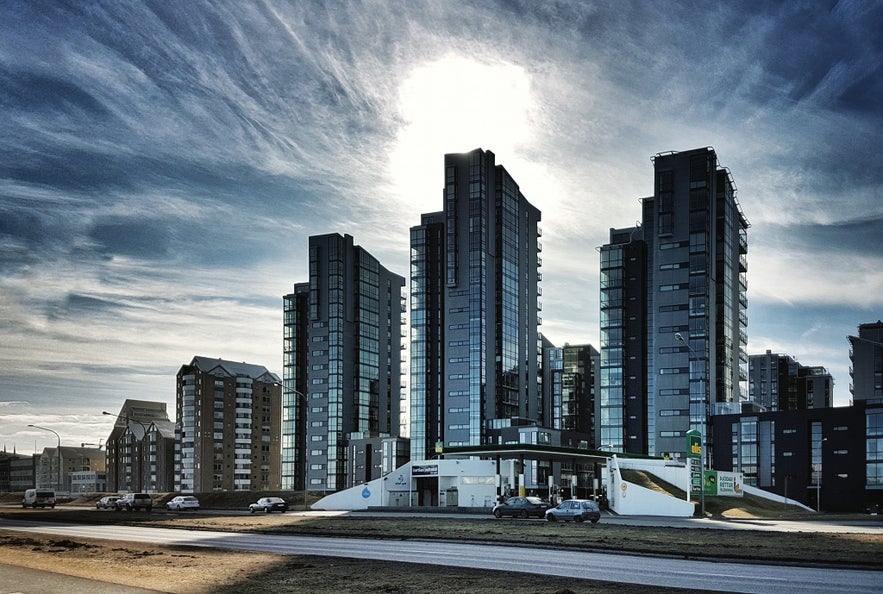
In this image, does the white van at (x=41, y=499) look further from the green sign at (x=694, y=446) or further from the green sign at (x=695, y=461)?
the green sign at (x=694, y=446)

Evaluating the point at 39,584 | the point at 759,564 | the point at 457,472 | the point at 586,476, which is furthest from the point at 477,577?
the point at 586,476

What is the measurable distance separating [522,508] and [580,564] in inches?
1481

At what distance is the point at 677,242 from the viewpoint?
151125mm

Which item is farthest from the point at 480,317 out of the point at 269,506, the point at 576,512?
Answer: the point at 576,512

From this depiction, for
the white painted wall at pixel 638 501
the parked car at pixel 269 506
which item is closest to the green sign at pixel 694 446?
the white painted wall at pixel 638 501

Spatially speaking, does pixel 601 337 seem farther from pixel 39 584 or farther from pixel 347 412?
pixel 39 584

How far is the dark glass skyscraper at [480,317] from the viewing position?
537 ft

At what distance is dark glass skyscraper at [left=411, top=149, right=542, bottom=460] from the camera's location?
537 ft

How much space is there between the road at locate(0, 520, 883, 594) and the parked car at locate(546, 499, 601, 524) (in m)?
19.1

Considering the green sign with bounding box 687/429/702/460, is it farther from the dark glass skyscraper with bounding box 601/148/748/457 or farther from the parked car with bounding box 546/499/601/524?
the dark glass skyscraper with bounding box 601/148/748/457

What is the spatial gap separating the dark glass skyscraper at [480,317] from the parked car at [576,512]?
327 ft

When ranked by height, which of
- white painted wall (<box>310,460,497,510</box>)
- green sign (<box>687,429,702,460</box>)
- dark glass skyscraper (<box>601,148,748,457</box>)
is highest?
dark glass skyscraper (<box>601,148,748,457</box>)

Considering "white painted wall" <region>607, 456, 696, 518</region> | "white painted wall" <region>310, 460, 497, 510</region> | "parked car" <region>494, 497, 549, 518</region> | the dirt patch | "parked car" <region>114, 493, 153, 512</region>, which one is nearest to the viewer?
the dirt patch

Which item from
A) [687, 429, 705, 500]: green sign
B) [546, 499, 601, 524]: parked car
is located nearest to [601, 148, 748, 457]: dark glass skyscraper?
[687, 429, 705, 500]: green sign
